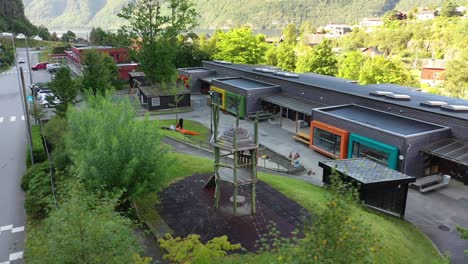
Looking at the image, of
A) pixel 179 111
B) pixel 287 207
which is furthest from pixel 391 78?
pixel 287 207

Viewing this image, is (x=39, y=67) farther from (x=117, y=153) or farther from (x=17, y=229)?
(x=117, y=153)

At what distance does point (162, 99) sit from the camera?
140 ft

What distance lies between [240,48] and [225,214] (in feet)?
172

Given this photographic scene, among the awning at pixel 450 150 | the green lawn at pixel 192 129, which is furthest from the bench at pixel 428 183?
the green lawn at pixel 192 129

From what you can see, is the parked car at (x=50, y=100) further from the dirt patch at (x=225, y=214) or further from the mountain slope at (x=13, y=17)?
the mountain slope at (x=13, y=17)

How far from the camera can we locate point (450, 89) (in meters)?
56.6

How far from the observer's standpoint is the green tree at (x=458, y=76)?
54.0m

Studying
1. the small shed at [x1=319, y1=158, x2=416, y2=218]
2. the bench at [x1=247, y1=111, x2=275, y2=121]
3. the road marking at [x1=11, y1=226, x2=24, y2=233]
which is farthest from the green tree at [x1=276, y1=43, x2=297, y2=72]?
the road marking at [x1=11, y1=226, x2=24, y2=233]

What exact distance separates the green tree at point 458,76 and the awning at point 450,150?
37.5 meters

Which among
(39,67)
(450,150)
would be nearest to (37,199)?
(450,150)

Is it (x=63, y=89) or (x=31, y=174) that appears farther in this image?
(x=63, y=89)

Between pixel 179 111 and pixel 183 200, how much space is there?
25.8 m

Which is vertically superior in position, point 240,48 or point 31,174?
point 240,48

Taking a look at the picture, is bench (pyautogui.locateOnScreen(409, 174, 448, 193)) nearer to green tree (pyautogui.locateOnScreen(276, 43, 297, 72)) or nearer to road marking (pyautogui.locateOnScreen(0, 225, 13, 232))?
road marking (pyautogui.locateOnScreen(0, 225, 13, 232))
